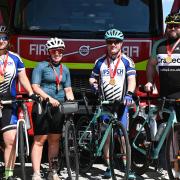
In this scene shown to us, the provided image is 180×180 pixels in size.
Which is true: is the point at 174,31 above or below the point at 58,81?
above

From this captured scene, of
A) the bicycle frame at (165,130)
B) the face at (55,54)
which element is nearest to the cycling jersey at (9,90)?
the face at (55,54)

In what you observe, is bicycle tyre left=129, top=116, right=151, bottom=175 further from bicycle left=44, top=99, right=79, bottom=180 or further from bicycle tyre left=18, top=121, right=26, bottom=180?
bicycle tyre left=18, top=121, right=26, bottom=180

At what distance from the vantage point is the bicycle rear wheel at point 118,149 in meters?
5.68

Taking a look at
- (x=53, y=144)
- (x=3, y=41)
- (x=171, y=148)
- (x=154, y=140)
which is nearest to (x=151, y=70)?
(x=154, y=140)

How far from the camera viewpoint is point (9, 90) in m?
5.62

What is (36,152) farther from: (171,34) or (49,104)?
(171,34)

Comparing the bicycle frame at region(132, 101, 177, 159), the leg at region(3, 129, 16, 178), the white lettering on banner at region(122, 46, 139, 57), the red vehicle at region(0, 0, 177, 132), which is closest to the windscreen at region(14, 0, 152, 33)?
the red vehicle at region(0, 0, 177, 132)

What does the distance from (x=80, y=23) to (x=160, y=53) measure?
1792 mm

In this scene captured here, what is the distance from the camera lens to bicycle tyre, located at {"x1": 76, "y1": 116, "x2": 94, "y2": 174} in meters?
6.55

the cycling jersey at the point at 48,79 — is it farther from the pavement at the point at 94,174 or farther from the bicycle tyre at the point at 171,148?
the bicycle tyre at the point at 171,148

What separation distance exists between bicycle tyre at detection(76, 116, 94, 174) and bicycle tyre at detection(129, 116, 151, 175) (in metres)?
0.56

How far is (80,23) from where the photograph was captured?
7297 mm

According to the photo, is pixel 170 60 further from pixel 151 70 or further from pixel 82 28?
pixel 82 28

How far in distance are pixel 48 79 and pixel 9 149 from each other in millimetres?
922
